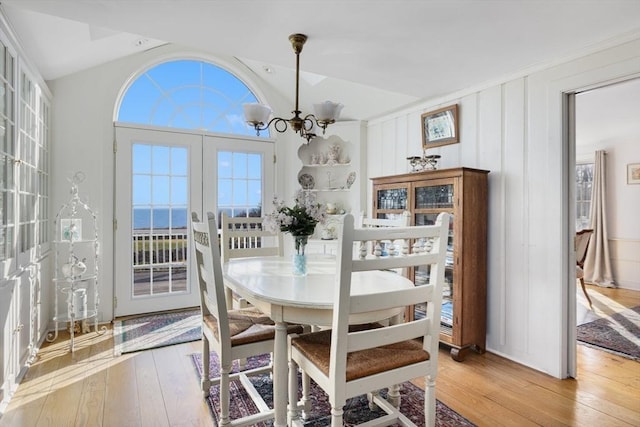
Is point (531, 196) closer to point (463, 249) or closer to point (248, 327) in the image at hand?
point (463, 249)

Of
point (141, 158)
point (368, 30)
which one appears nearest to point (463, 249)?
point (368, 30)

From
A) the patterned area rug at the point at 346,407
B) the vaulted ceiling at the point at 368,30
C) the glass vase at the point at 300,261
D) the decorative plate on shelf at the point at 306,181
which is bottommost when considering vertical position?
the patterned area rug at the point at 346,407

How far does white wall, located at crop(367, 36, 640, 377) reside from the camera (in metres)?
2.48

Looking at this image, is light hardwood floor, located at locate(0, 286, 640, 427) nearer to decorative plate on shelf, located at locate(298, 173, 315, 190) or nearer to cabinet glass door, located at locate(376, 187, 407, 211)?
cabinet glass door, located at locate(376, 187, 407, 211)

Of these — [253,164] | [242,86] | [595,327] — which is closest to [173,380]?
[253,164]

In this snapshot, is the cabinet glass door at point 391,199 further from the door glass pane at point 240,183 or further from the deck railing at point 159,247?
the deck railing at point 159,247

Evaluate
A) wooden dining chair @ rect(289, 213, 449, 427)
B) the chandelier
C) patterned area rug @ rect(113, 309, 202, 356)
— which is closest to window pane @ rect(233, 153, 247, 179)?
patterned area rug @ rect(113, 309, 202, 356)

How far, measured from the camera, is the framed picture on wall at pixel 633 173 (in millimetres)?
5016

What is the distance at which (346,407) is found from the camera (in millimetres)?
2113

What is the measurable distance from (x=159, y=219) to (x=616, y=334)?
459 cm

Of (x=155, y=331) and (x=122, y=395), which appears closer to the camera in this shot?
(x=122, y=395)

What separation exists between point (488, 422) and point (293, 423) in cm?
107

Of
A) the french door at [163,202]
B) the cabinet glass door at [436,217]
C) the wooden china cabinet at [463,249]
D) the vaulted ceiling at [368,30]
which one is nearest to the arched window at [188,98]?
the french door at [163,202]

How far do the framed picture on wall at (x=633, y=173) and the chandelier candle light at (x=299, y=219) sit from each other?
531cm
